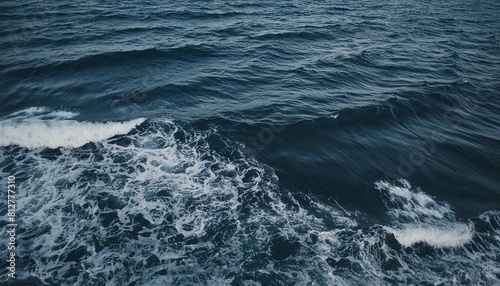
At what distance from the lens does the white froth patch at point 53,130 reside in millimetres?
14883

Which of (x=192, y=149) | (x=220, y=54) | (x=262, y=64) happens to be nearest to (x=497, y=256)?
Answer: (x=192, y=149)

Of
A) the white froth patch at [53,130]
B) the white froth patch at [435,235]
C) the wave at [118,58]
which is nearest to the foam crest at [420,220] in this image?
the white froth patch at [435,235]

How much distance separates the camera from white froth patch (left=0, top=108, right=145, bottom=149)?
1488 cm

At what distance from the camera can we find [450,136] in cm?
1752

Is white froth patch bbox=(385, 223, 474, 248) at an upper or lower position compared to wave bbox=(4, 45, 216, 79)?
lower

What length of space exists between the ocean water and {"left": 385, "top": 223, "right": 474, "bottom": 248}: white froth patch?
0.07 metres

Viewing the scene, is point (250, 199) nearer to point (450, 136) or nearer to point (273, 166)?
point (273, 166)

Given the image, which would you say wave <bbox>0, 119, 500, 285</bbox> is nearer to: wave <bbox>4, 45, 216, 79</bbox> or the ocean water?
the ocean water

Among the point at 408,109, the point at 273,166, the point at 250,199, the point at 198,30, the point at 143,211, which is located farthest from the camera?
the point at 198,30

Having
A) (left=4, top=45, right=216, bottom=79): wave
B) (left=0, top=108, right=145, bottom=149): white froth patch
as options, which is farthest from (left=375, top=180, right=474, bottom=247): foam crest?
(left=4, top=45, right=216, bottom=79): wave

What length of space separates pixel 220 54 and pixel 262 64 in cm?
445

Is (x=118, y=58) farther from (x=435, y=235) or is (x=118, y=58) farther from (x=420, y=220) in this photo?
(x=435, y=235)

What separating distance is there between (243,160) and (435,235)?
947 cm

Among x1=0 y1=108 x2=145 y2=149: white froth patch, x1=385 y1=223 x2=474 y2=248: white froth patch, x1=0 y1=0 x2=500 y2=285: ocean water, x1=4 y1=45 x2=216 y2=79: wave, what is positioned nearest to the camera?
x1=0 y1=0 x2=500 y2=285: ocean water
